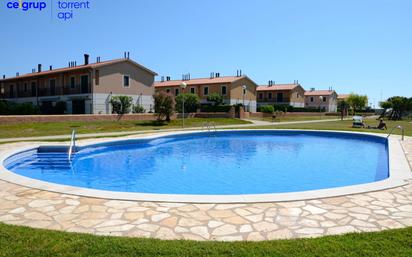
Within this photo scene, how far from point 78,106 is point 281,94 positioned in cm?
3833

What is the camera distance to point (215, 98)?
4256cm

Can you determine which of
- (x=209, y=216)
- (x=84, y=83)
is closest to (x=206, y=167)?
(x=209, y=216)

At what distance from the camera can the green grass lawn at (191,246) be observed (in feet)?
11.1

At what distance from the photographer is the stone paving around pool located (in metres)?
4.10

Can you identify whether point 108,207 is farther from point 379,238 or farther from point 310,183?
point 310,183

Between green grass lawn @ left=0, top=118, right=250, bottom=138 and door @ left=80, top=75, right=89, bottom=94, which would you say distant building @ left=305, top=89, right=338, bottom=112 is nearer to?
green grass lawn @ left=0, top=118, right=250, bottom=138

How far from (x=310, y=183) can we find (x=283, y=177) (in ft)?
3.07

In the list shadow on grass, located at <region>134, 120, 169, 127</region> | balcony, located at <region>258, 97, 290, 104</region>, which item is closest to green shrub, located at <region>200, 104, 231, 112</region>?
shadow on grass, located at <region>134, 120, 169, 127</region>

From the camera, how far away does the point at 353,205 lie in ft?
17.0

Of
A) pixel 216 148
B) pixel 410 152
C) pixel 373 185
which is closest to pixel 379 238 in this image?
pixel 373 185

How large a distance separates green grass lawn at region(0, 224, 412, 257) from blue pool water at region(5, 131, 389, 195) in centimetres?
416

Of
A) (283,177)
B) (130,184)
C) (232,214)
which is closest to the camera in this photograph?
(232,214)

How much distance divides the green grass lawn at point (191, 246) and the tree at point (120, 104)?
27662mm

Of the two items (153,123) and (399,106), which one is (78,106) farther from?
(399,106)
